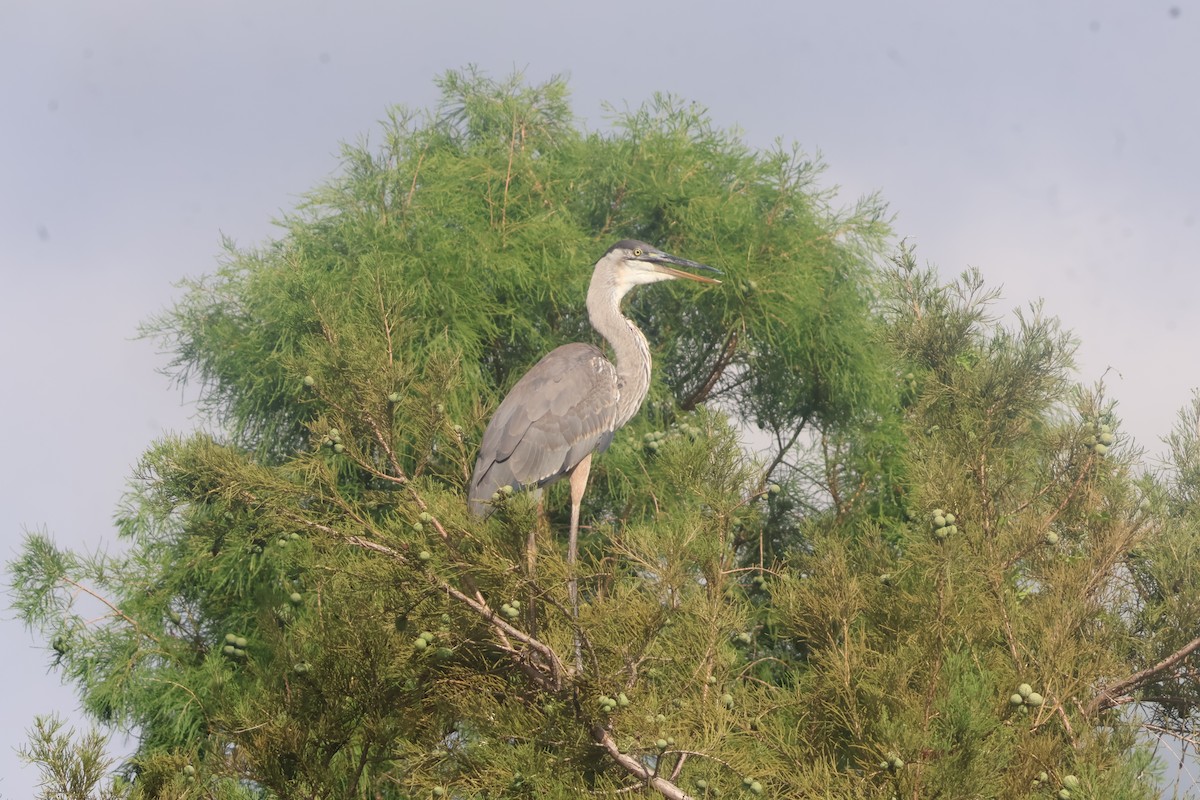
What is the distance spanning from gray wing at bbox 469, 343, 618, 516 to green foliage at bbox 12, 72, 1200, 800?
0.77 ft

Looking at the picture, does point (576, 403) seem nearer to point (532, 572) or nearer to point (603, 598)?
point (603, 598)

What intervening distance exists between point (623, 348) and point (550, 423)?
0.97 metres

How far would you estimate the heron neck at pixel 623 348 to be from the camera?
23.0ft

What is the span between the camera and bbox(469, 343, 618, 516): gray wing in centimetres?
619

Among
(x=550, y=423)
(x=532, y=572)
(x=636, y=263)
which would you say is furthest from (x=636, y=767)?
(x=636, y=263)

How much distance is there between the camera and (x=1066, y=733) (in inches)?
Result: 185

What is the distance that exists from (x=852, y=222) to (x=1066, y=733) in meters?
5.98

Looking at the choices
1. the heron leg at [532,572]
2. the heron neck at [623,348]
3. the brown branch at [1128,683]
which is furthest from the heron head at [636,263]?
the heron leg at [532,572]

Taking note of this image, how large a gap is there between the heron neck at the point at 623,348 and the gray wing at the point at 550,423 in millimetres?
113

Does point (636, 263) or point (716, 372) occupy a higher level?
point (636, 263)

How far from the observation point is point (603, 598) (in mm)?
4805

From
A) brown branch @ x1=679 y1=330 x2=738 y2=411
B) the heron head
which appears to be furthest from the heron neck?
brown branch @ x1=679 y1=330 x2=738 y2=411

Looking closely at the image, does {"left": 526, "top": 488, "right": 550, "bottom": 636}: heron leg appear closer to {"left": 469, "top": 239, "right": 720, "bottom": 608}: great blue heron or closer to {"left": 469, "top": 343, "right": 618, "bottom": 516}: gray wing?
{"left": 469, "top": 239, "right": 720, "bottom": 608}: great blue heron

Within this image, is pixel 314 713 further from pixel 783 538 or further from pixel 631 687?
pixel 783 538
